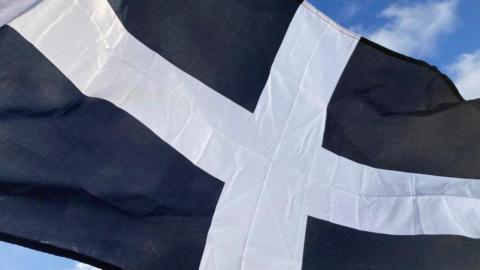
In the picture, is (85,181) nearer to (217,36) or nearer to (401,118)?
(217,36)

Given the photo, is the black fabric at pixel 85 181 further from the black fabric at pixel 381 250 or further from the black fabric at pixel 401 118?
the black fabric at pixel 401 118

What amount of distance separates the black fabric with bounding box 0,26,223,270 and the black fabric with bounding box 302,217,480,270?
0.60m

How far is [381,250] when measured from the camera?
294 centimetres

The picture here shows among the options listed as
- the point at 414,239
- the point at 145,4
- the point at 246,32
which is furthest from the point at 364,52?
the point at 145,4

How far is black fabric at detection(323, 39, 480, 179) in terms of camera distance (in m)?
3.25

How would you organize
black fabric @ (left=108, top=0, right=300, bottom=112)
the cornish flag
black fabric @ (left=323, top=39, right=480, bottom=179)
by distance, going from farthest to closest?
black fabric @ (left=323, top=39, right=480, bottom=179) < black fabric @ (left=108, top=0, right=300, bottom=112) < the cornish flag

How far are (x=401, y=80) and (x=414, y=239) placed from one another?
3.07ft

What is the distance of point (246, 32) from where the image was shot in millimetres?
2971

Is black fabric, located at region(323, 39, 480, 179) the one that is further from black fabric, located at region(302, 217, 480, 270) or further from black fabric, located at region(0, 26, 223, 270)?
black fabric, located at region(0, 26, 223, 270)

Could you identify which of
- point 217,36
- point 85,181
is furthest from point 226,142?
point 85,181

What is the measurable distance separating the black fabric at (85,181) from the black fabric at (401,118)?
43.8 inches

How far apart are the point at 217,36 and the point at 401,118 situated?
1220 mm

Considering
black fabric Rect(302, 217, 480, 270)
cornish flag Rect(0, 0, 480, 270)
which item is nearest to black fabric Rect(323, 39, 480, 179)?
cornish flag Rect(0, 0, 480, 270)

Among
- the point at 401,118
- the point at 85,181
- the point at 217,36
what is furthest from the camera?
the point at 401,118
